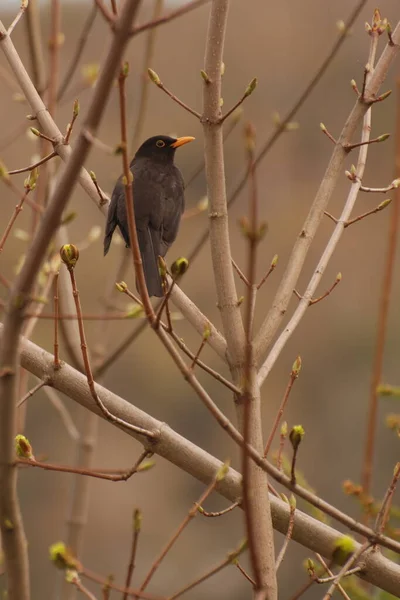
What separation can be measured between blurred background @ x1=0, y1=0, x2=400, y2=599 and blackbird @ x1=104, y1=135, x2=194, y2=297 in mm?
5970

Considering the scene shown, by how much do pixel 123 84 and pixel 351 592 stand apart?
87.8 inches

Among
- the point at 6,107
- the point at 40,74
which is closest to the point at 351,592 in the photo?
the point at 40,74

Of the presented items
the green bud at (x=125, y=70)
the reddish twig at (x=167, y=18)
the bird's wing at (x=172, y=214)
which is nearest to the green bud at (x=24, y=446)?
the green bud at (x=125, y=70)

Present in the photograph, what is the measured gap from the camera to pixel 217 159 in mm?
2387

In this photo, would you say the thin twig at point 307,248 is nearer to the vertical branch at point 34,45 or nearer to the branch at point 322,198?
the branch at point 322,198

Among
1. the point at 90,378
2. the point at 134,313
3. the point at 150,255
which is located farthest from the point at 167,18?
the point at 150,255

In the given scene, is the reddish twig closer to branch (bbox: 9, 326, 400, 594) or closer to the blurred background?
branch (bbox: 9, 326, 400, 594)

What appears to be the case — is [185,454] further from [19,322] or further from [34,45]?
[34,45]

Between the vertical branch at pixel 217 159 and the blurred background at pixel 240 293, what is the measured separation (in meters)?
7.83

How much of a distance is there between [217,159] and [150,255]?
1273 mm

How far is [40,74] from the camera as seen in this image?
11.2 feet

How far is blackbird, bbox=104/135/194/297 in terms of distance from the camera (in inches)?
139

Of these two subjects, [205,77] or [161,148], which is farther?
[161,148]

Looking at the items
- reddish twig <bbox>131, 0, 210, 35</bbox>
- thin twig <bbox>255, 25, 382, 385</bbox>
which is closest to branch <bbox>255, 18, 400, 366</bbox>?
thin twig <bbox>255, 25, 382, 385</bbox>
